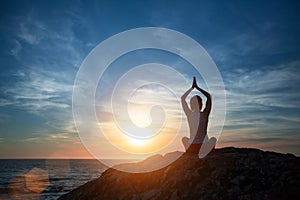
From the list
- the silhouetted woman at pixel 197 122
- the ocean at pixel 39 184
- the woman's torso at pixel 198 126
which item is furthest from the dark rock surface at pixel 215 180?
the ocean at pixel 39 184

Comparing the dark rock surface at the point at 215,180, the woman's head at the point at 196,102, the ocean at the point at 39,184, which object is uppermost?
the woman's head at the point at 196,102

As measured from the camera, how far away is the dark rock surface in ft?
22.0

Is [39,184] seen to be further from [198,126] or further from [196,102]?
[196,102]

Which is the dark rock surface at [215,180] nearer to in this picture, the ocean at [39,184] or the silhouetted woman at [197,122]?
the silhouetted woman at [197,122]

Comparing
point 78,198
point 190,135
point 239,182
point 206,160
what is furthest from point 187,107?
point 78,198

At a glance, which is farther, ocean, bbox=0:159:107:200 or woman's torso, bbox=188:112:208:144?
ocean, bbox=0:159:107:200

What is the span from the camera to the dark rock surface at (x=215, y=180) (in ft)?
22.0

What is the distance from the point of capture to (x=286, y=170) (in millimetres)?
7270

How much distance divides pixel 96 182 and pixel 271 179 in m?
7.04

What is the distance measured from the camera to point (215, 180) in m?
7.49

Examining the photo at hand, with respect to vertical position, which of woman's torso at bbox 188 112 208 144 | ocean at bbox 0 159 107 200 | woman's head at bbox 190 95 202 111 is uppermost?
woman's head at bbox 190 95 202 111

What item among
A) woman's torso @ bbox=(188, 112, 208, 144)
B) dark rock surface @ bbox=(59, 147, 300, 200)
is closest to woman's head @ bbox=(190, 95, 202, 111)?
woman's torso @ bbox=(188, 112, 208, 144)

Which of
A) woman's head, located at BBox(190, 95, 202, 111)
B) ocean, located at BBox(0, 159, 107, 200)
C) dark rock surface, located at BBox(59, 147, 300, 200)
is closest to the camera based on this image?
dark rock surface, located at BBox(59, 147, 300, 200)

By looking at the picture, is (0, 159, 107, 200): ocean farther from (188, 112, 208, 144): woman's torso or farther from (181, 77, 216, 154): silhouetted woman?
(188, 112, 208, 144): woman's torso
